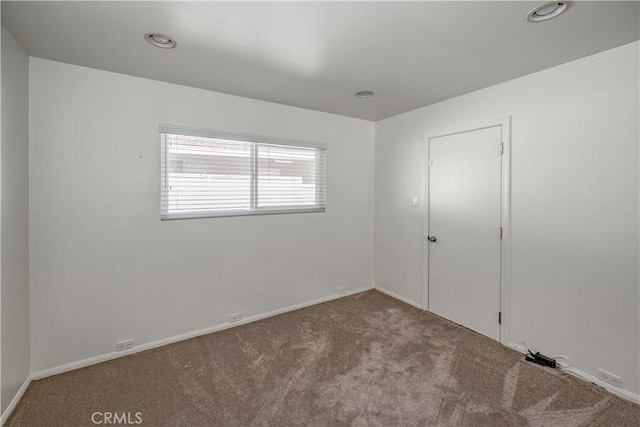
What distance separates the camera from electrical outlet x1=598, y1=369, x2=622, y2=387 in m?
2.08

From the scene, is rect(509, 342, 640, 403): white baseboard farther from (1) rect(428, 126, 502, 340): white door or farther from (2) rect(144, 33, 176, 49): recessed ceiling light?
(2) rect(144, 33, 176, 49): recessed ceiling light

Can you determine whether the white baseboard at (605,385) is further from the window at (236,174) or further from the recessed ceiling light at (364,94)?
the recessed ceiling light at (364,94)

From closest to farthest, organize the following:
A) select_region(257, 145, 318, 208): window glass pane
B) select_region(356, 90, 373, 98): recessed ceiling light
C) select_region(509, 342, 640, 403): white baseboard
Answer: select_region(509, 342, 640, 403): white baseboard < select_region(356, 90, 373, 98): recessed ceiling light < select_region(257, 145, 318, 208): window glass pane

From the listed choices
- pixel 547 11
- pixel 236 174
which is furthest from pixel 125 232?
pixel 547 11

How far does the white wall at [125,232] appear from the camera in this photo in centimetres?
227

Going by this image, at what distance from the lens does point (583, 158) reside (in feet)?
7.28

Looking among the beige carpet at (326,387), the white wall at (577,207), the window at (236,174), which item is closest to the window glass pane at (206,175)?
the window at (236,174)

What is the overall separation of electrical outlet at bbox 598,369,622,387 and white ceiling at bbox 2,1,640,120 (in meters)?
2.31

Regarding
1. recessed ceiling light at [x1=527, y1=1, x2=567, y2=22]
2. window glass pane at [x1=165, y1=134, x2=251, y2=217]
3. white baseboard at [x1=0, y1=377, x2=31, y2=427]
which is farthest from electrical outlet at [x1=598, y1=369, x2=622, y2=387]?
white baseboard at [x1=0, y1=377, x2=31, y2=427]

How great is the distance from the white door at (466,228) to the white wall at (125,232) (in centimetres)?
161

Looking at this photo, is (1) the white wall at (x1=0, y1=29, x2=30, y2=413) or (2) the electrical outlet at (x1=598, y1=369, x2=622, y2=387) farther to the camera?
(2) the electrical outlet at (x1=598, y1=369, x2=622, y2=387)

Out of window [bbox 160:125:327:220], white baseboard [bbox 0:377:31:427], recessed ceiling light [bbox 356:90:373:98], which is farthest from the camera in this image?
recessed ceiling light [bbox 356:90:373:98]

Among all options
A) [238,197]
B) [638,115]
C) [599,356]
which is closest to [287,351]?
[238,197]

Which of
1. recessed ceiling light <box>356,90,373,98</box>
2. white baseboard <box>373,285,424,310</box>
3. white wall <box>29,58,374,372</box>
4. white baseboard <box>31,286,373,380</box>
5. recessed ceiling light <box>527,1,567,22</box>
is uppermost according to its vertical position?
recessed ceiling light <box>356,90,373,98</box>
